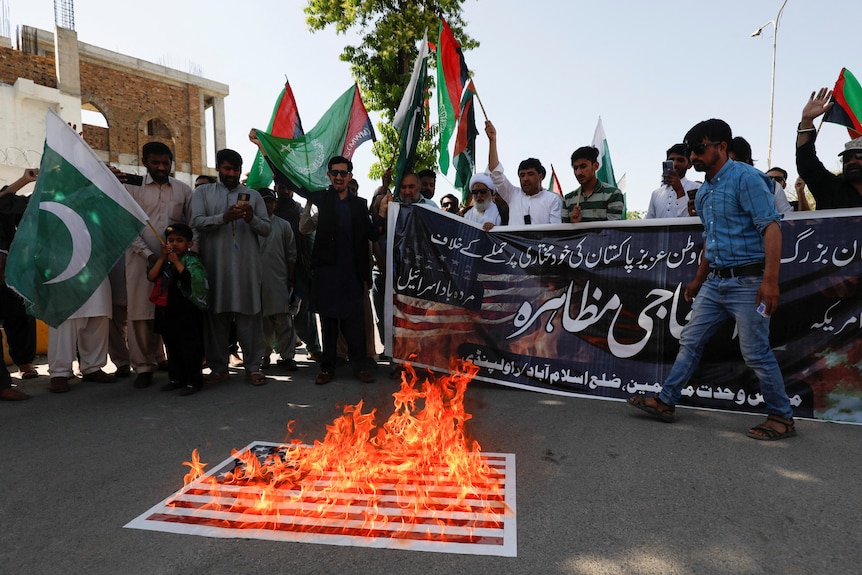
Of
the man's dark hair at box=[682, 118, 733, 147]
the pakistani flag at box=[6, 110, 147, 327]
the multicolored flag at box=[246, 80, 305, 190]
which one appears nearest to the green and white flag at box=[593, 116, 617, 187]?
the multicolored flag at box=[246, 80, 305, 190]

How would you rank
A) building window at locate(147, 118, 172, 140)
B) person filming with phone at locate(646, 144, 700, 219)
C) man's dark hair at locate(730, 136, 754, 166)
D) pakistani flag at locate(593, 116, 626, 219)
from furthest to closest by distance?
building window at locate(147, 118, 172, 140) < pakistani flag at locate(593, 116, 626, 219) < person filming with phone at locate(646, 144, 700, 219) < man's dark hair at locate(730, 136, 754, 166)

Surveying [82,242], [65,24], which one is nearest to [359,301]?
[82,242]

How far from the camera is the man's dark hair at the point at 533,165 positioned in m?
5.73

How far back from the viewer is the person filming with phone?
5.53 meters

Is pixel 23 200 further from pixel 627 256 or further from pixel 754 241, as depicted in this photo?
pixel 754 241

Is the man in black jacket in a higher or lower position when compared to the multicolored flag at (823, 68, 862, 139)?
lower

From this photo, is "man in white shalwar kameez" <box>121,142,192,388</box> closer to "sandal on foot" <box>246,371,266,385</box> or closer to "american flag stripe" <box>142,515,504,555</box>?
"sandal on foot" <box>246,371,266,385</box>

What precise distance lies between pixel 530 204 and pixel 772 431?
305 centimetres

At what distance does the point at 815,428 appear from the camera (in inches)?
152

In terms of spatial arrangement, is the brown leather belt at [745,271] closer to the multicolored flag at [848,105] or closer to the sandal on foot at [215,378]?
the multicolored flag at [848,105]

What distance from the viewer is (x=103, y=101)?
21.5 metres

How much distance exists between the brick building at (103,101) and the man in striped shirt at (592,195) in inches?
583

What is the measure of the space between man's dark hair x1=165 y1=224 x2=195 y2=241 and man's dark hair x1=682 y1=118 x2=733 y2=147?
429 centimetres

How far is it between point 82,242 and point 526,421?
12.3ft
